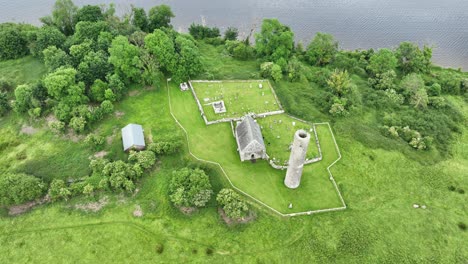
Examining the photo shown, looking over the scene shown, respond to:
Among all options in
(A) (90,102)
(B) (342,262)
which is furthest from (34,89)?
(B) (342,262)

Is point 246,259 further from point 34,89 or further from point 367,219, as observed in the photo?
point 34,89

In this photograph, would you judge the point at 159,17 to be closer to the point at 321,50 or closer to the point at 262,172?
the point at 321,50

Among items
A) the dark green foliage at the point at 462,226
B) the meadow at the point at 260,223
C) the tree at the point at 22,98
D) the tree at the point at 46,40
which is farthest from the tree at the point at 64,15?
the dark green foliage at the point at 462,226

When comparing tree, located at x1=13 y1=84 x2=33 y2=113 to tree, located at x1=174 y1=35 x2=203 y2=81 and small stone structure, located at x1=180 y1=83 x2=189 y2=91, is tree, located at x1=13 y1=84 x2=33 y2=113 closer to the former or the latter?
tree, located at x1=174 y1=35 x2=203 y2=81

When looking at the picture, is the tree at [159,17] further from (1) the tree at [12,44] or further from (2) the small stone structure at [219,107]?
(2) the small stone structure at [219,107]

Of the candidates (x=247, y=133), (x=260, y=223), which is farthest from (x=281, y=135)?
(x=260, y=223)
